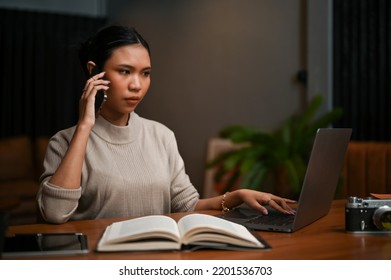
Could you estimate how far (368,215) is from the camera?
3.96 feet

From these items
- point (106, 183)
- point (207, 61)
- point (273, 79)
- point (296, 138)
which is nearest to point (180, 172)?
point (106, 183)

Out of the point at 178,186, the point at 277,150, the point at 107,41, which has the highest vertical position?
the point at 107,41

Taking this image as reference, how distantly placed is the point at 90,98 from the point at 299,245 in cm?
63

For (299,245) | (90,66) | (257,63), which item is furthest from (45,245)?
(257,63)

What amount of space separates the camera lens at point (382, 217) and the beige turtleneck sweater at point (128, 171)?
1.93ft

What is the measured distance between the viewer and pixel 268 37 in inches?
143

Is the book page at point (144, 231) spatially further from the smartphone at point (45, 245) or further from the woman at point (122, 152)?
the woman at point (122, 152)

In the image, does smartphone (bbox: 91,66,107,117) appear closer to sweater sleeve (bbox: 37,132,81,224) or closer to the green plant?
sweater sleeve (bbox: 37,132,81,224)

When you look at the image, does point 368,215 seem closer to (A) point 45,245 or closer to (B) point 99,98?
(A) point 45,245

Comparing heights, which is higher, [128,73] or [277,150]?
[128,73]

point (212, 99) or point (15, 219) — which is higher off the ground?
point (212, 99)

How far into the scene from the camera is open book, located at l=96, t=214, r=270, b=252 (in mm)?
1002
